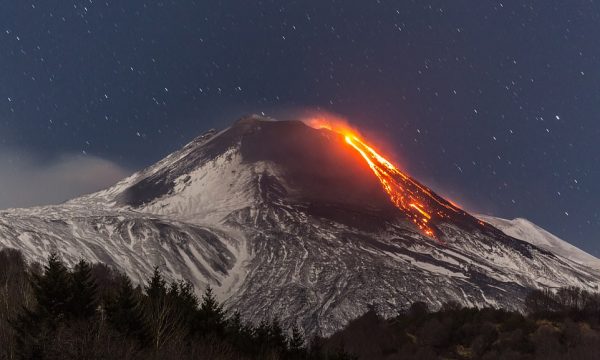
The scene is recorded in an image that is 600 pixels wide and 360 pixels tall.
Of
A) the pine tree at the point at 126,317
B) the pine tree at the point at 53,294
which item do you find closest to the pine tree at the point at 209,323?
the pine tree at the point at 126,317

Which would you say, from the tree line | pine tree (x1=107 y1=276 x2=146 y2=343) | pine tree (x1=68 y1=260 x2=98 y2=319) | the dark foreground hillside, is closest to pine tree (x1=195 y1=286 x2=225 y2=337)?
the tree line

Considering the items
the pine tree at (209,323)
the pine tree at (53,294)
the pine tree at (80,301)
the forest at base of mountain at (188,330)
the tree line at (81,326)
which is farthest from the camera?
the pine tree at (209,323)

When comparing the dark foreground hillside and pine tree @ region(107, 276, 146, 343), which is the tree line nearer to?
pine tree @ region(107, 276, 146, 343)

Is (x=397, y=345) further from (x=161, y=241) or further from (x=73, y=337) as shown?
(x=161, y=241)

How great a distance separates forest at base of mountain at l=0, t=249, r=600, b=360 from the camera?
2280 centimetres

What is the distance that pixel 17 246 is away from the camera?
157 meters

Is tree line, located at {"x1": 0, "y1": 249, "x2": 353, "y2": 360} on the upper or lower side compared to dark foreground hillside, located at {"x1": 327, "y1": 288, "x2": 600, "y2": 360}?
lower

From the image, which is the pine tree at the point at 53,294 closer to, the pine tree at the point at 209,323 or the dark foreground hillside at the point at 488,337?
the pine tree at the point at 209,323

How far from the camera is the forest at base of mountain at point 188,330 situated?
74.8ft

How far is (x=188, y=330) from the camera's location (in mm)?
36094

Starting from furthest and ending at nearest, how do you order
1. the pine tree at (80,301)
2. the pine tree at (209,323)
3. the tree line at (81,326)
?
the pine tree at (209,323) < the pine tree at (80,301) < the tree line at (81,326)

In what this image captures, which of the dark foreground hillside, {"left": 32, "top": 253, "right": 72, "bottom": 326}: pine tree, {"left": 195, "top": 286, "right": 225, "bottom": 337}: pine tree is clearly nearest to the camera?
{"left": 32, "top": 253, "right": 72, "bottom": 326}: pine tree

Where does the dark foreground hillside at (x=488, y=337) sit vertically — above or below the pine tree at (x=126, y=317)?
above

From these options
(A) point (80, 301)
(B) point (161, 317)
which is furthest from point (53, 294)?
(B) point (161, 317)
